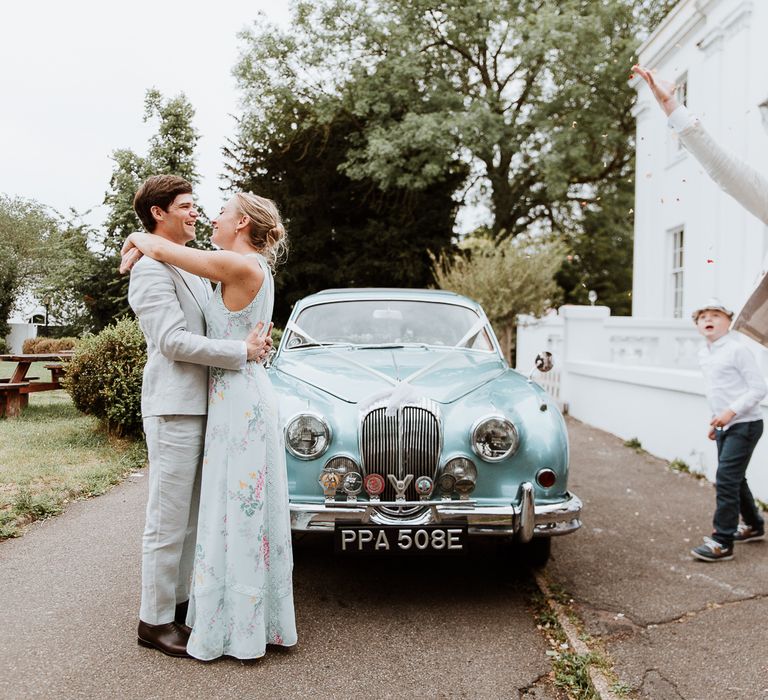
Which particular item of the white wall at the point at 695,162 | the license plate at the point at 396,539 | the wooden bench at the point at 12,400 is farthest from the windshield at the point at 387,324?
the wooden bench at the point at 12,400

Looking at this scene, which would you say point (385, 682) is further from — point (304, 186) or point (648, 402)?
point (304, 186)

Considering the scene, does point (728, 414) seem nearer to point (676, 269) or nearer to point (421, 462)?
point (421, 462)

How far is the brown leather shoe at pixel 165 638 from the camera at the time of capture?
130 inches

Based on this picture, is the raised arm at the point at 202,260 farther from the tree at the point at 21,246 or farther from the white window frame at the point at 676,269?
the white window frame at the point at 676,269

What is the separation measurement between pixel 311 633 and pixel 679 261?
13.3 metres

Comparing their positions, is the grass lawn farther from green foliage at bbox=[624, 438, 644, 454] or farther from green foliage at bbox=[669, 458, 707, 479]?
green foliage at bbox=[624, 438, 644, 454]

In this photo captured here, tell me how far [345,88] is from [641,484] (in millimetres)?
17518

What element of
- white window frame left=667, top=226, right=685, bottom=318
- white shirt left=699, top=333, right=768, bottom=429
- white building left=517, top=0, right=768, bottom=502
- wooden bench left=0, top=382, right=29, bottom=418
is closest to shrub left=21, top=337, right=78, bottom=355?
wooden bench left=0, top=382, right=29, bottom=418

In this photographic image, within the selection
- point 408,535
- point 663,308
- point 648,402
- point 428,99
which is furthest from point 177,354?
point 428,99

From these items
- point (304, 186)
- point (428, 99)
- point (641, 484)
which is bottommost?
point (641, 484)

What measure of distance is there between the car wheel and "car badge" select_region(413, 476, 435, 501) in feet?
3.39

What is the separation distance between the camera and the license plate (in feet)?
12.4

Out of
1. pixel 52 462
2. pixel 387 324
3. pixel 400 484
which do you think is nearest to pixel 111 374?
pixel 52 462

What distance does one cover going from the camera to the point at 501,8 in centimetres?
2162
